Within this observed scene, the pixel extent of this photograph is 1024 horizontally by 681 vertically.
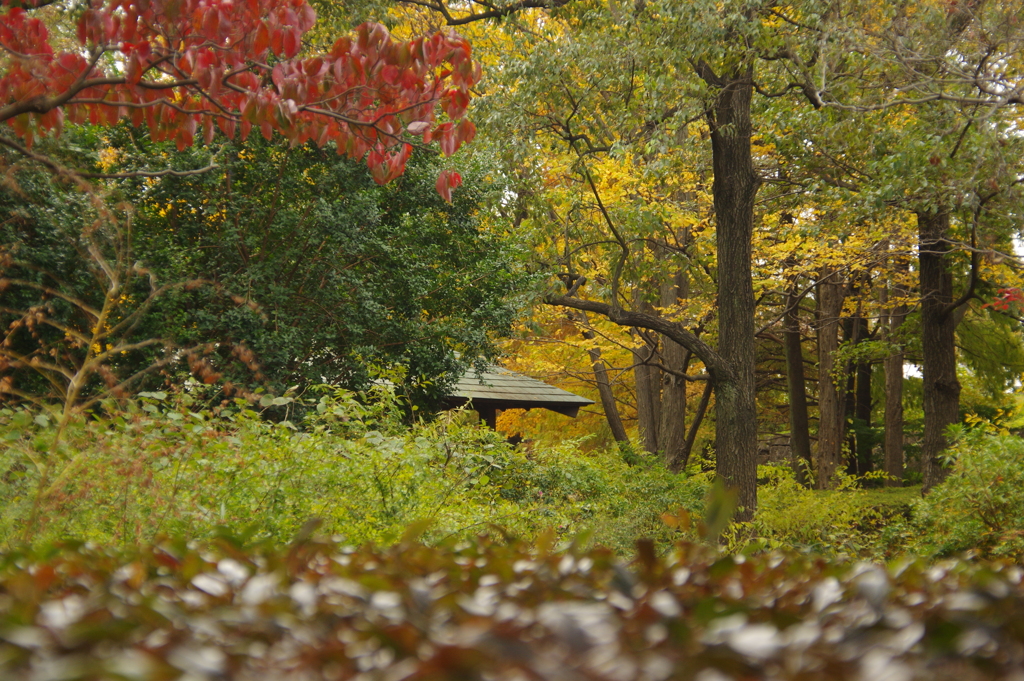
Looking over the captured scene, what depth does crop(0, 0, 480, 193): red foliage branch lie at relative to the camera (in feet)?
13.2

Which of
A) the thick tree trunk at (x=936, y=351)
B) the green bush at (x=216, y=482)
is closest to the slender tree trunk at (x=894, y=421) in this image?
the thick tree trunk at (x=936, y=351)

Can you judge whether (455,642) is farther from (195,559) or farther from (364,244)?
(364,244)

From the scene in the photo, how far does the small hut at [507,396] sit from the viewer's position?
1543 centimetres

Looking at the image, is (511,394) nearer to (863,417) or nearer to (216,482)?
(216,482)

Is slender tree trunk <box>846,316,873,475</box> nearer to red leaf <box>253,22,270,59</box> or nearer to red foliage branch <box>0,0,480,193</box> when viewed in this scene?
red foliage branch <box>0,0,480,193</box>

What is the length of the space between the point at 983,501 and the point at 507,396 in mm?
8687

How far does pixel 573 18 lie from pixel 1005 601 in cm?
1175

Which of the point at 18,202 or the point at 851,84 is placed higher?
the point at 851,84

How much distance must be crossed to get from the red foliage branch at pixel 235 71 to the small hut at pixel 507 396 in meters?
10.4

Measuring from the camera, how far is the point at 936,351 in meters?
13.4

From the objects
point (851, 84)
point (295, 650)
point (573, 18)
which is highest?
point (573, 18)

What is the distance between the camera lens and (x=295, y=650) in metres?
1.17

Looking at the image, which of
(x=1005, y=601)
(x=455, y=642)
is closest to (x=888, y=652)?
(x=1005, y=601)

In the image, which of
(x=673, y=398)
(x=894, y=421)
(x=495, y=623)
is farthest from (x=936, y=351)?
(x=495, y=623)
